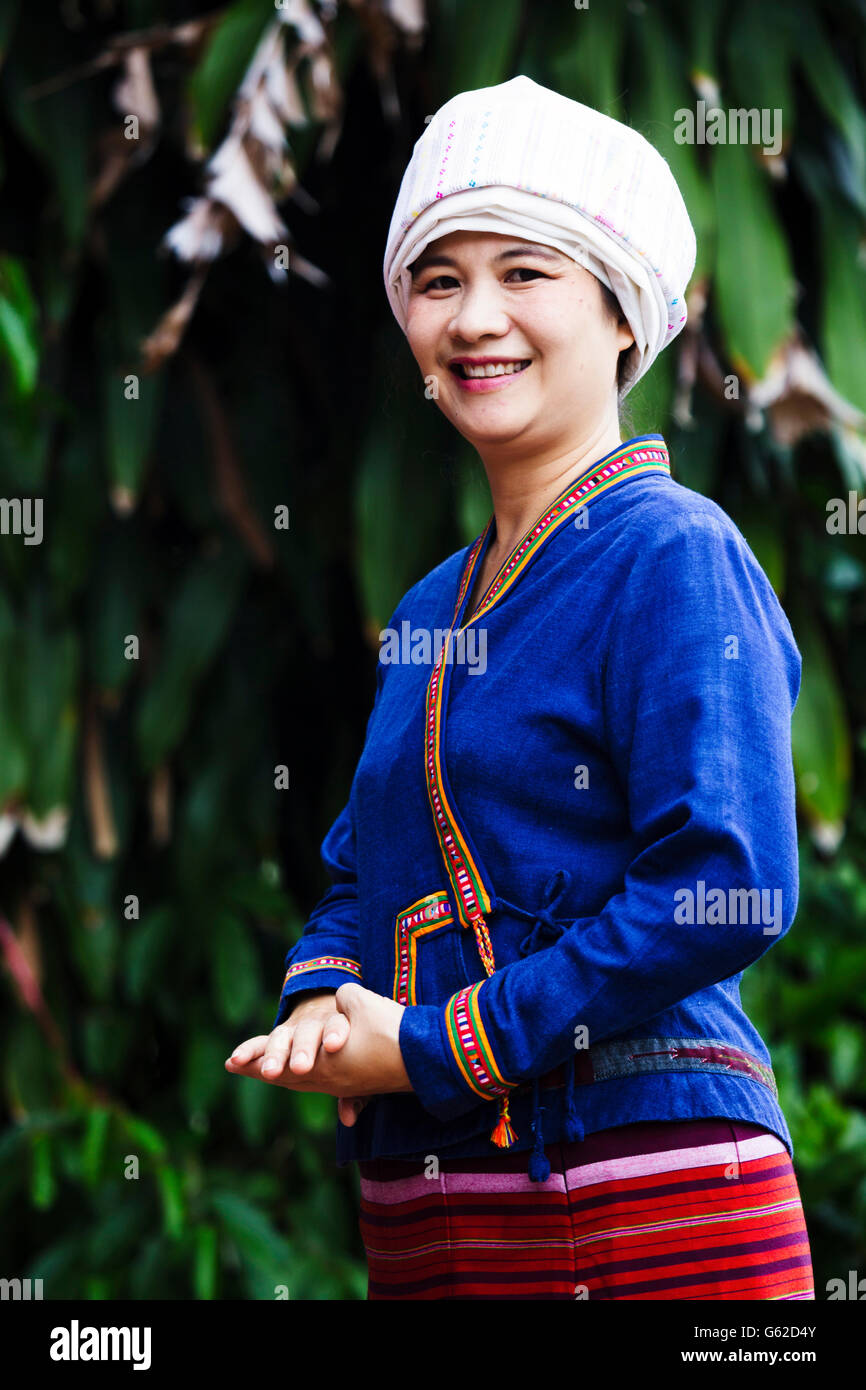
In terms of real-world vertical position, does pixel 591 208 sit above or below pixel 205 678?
below

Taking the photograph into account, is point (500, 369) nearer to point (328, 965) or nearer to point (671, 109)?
point (328, 965)

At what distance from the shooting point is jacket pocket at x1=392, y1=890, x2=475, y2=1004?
0.95m

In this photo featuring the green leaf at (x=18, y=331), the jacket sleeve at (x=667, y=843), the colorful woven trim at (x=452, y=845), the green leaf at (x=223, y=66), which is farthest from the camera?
the green leaf at (x=223, y=66)

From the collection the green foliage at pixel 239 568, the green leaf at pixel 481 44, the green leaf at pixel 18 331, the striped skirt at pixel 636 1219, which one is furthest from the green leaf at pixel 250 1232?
the green leaf at pixel 481 44

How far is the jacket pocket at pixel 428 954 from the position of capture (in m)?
0.95

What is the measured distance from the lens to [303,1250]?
7.91 feet

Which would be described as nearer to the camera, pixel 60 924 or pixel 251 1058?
pixel 251 1058

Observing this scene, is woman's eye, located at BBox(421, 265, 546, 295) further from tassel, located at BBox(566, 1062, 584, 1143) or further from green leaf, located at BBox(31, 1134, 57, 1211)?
green leaf, located at BBox(31, 1134, 57, 1211)

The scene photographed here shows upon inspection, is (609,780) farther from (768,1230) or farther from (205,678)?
(205,678)

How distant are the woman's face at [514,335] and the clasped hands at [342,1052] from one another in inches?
14.5

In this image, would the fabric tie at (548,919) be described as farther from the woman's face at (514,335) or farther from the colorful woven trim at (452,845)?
the woman's face at (514,335)
